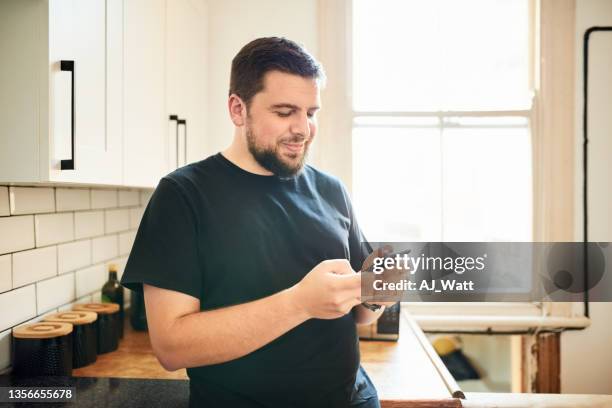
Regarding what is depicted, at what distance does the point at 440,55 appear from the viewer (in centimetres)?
221

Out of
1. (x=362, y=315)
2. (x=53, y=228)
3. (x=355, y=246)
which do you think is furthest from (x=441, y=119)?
(x=53, y=228)

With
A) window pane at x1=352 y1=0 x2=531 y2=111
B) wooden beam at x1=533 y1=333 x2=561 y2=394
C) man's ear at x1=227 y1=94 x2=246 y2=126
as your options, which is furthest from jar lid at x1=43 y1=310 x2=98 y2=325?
wooden beam at x1=533 y1=333 x2=561 y2=394

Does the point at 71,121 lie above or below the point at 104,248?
above

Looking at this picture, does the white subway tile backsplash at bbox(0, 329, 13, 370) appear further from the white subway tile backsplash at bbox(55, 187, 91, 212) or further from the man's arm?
the man's arm

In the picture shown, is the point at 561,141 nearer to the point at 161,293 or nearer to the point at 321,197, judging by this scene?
the point at 321,197

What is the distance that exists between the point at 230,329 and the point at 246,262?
0.14 metres

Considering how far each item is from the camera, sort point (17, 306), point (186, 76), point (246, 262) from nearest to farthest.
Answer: point (246, 262) < point (17, 306) < point (186, 76)

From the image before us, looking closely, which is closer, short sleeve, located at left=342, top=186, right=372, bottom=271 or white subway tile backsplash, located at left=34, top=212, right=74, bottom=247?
short sleeve, located at left=342, top=186, right=372, bottom=271

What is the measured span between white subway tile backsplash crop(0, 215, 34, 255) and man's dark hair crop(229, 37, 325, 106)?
69 cm

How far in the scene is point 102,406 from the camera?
1.04m

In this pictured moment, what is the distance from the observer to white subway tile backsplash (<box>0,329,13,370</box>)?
1.16 meters

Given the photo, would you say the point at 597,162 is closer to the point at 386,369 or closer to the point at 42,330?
the point at 386,369


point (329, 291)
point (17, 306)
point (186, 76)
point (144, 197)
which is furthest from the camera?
point (144, 197)

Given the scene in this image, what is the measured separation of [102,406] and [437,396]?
79cm
